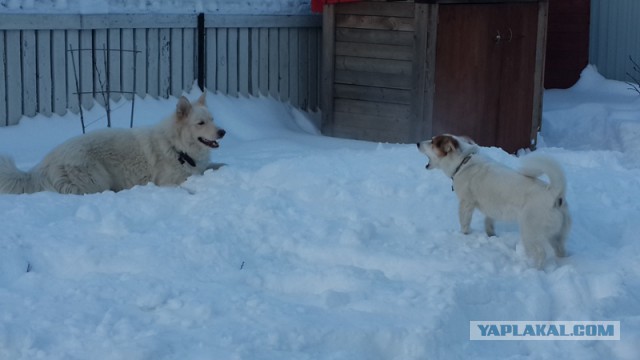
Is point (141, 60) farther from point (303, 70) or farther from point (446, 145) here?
point (446, 145)

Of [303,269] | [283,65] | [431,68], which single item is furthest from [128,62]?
[303,269]

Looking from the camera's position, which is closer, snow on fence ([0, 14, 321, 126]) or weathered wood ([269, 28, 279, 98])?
snow on fence ([0, 14, 321, 126])

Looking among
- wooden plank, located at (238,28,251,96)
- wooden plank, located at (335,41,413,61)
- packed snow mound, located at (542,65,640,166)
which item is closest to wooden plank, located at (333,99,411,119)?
wooden plank, located at (335,41,413,61)

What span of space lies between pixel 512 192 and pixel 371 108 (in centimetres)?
567

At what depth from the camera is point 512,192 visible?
6.16 metres

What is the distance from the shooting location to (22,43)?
974cm

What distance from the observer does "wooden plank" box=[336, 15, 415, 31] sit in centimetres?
1115

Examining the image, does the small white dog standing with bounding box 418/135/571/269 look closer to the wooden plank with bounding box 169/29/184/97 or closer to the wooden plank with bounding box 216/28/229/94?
the wooden plank with bounding box 169/29/184/97

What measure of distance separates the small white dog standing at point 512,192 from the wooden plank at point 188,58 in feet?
17.3

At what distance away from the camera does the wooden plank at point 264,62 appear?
12.2m

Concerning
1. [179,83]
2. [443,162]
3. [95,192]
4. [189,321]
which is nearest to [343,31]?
[179,83]

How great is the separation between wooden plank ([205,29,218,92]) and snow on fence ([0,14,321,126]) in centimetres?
1

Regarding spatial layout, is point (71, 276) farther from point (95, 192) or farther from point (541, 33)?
point (541, 33)

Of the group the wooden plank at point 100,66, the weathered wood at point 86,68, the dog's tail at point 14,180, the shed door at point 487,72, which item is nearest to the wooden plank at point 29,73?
the weathered wood at point 86,68
